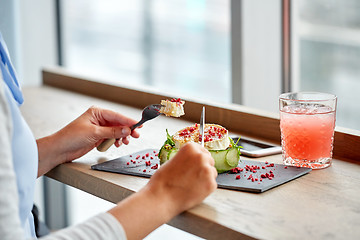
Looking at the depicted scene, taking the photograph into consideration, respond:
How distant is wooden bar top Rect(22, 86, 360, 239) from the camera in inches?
35.8

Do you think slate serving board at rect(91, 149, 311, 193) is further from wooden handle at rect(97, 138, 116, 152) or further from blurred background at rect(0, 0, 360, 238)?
blurred background at rect(0, 0, 360, 238)

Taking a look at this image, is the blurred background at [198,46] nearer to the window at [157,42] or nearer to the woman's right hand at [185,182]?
the window at [157,42]

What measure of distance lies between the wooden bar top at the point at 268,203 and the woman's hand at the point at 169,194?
3 cm

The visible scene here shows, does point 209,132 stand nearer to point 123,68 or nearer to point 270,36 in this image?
point 270,36

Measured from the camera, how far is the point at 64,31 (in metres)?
3.54

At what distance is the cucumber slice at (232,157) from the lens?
1.17m

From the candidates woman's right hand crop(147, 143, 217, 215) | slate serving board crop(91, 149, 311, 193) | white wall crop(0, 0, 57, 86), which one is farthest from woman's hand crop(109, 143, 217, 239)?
white wall crop(0, 0, 57, 86)

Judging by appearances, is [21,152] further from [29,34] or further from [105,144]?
[29,34]

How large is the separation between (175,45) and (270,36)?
8.78 feet

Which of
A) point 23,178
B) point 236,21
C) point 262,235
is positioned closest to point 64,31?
Result: point 236,21

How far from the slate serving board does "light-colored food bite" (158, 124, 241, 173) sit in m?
0.03

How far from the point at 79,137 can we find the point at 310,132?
0.52 metres

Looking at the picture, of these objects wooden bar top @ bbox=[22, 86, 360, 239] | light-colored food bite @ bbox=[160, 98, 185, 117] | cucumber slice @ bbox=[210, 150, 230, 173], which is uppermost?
light-colored food bite @ bbox=[160, 98, 185, 117]

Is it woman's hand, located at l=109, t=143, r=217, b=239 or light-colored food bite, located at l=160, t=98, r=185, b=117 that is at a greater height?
light-colored food bite, located at l=160, t=98, r=185, b=117
